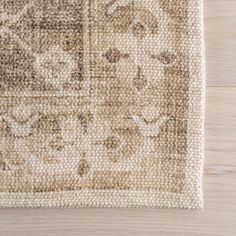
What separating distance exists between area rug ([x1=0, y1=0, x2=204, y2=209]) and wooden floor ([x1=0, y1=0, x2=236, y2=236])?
19mm

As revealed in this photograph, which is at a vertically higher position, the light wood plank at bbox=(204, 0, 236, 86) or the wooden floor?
the light wood plank at bbox=(204, 0, 236, 86)

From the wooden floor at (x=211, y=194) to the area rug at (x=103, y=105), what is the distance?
19 mm

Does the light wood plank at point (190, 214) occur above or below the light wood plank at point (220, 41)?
below

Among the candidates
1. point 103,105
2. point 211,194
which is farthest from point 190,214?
point 103,105

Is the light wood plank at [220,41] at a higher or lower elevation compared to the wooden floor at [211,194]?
higher

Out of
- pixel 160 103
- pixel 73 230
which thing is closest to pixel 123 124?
pixel 160 103

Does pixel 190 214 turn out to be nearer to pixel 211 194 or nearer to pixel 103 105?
pixel 211 194

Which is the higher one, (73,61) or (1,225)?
(73,61)

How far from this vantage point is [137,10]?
1.54ft

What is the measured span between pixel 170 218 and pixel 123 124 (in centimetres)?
14

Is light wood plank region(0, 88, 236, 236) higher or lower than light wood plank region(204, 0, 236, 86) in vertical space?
lower

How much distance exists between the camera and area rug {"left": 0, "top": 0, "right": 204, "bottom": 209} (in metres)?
0.47

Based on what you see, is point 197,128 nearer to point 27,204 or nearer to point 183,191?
point 183,191

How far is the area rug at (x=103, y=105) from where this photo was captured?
0.47m
